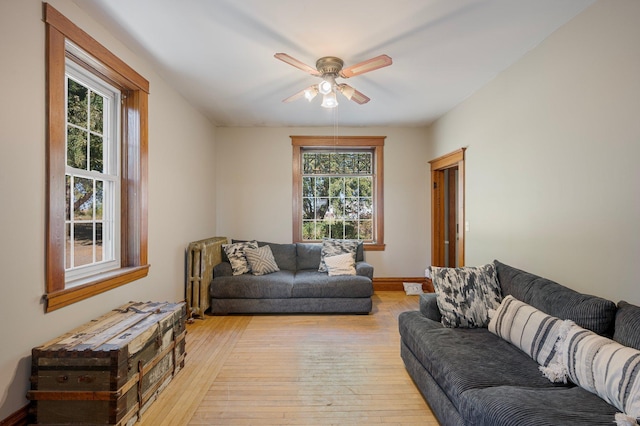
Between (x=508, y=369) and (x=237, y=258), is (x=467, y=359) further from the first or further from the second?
(x=237, y=258)

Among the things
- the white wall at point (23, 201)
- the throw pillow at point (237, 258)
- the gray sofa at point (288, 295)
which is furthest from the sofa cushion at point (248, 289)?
the white wall at point (23, 201)

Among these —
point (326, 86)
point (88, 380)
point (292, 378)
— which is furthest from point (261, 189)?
point (88, 380)

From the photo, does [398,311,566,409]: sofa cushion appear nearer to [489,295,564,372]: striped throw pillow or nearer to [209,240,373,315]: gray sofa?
[489,295,564,372]: striped throw pillow

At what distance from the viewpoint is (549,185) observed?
2.34 m

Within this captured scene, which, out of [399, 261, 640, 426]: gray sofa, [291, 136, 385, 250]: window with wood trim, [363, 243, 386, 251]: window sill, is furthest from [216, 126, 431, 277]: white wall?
[399, 261, 640, 426]: gray sofa

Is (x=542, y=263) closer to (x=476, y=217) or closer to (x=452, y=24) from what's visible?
(x=476, y=217)

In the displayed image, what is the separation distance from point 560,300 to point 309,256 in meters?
3.18

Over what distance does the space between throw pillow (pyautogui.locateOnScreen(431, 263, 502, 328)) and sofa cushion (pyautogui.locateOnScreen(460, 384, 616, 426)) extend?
73cm

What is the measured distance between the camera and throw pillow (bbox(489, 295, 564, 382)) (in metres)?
1.67

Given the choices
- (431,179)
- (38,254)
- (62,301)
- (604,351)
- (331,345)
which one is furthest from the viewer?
(431,179)

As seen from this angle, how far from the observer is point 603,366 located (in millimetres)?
1376

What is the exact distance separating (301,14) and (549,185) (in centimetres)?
235

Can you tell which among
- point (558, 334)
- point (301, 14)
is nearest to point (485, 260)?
point (558, 334)

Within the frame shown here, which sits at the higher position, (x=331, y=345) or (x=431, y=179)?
(x=431, y=179)
